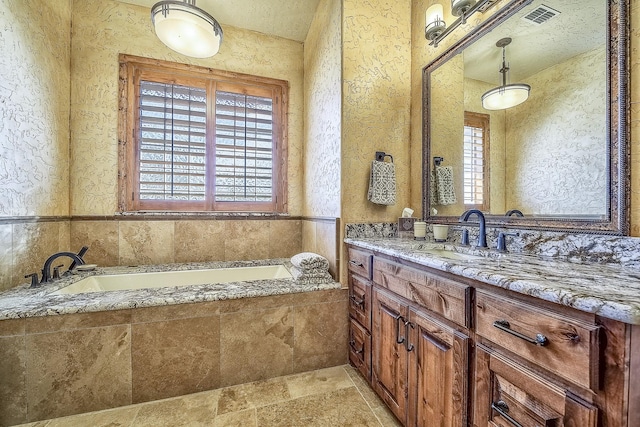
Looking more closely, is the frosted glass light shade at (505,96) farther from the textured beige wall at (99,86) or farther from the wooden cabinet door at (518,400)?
the textured beige wall at (99,86)

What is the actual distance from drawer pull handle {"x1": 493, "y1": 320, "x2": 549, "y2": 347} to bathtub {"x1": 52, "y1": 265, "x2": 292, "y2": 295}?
1504 millimetres

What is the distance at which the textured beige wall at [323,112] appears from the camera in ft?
6.40

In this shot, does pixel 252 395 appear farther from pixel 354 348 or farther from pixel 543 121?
pixel 543 121

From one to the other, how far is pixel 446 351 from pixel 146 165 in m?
2.56

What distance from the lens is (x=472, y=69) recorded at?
1605 mm

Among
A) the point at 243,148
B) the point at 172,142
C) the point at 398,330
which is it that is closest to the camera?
the point at 398,330

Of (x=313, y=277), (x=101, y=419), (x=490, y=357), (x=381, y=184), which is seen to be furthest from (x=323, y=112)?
(x=101, y=419)

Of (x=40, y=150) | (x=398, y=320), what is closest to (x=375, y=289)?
(x=398, y=320)

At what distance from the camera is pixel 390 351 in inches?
55.4

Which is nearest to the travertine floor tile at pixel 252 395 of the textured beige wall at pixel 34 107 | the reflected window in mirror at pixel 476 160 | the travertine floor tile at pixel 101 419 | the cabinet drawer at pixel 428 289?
the travertine floor tile at pixel 101 419

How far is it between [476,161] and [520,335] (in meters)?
1.11

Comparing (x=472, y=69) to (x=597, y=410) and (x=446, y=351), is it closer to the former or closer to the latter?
(x=446, y=351)

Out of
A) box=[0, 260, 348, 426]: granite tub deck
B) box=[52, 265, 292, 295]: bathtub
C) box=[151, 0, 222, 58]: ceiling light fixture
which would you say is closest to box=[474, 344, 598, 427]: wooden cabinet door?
box=[0, 260, 348, 426]: granite tub deck

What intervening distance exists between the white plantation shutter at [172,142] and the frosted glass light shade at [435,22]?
193 centimetres
